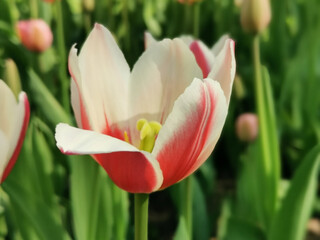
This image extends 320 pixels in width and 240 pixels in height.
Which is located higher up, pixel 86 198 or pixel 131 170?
pixel 131 170

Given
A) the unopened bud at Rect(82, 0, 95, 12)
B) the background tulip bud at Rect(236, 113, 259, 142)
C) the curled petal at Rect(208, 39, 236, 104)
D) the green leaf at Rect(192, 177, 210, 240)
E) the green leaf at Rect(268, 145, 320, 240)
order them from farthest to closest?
the unopened bud at Rect(82, 0, 95, 12) < the background tulip bud at Rect(236, 113, 259, 142) < the green leaf at Rect(192, 177, 210, 240) < the green leaf at Rect(268, 145, 320, 240) < the curled petal at Rect(208, 39, 236, 104)

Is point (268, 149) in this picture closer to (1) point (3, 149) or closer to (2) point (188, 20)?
(1) point (3, 149)

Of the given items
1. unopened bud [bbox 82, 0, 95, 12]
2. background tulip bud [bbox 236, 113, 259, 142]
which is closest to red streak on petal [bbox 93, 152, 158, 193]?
background tulip bud [bbox 236, 113, 259, 142]

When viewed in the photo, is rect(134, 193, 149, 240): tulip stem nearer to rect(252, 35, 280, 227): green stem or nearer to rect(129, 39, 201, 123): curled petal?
rect(129, 39, 201, 123): curled petal

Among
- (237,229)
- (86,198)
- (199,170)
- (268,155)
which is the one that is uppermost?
(86,198)

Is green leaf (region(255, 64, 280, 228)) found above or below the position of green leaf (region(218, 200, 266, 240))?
above

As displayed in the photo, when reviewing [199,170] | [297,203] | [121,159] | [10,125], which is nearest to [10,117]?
[10,125]
